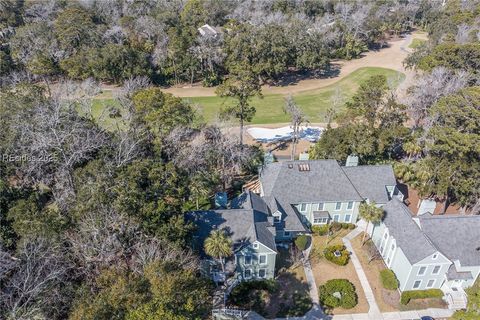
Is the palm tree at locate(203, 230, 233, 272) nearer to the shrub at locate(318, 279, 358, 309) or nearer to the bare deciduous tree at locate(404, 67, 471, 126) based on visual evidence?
the shrub at locate(318, 279, 358, 309)

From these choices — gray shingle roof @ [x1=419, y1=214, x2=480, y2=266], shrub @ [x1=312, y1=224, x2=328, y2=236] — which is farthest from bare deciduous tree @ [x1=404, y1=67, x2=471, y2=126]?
shrub @ [x1=312, y1=224, x2=328, y2=236]

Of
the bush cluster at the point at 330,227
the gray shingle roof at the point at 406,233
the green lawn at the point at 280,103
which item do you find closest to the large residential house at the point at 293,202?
the bush cluster at the point at 330,227

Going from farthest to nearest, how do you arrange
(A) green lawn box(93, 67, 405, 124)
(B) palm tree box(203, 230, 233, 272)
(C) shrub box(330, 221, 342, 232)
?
(A) green lawn box(93, 67, 405, 124)
(C) shrub box(330, 221, 342, 232)
(B) palm tree box(203, 230, 233, 272)

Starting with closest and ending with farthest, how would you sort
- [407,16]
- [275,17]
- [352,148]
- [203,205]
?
[203,205] < [352,148] < [275,17] < [407,16]

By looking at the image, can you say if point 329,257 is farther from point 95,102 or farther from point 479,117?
point 95,102

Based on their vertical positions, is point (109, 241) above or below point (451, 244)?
above

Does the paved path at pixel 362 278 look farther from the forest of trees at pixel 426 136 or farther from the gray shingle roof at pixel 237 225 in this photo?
the forest of trees at pixel 426 136

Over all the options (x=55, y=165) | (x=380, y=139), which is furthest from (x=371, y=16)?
(x=55, y=165)

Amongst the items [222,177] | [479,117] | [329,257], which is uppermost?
[479,117]
